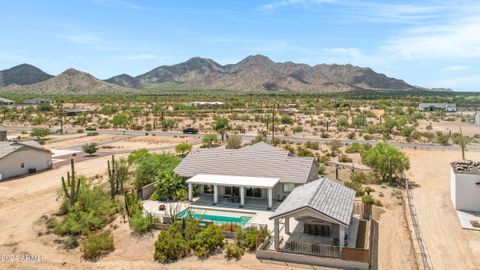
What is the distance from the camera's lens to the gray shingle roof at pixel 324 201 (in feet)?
75.2

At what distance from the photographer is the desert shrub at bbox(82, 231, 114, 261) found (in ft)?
77.9

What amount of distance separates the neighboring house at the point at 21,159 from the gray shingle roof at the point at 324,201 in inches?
1218

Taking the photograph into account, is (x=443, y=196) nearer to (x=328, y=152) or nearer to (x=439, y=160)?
(x=439, y=160)

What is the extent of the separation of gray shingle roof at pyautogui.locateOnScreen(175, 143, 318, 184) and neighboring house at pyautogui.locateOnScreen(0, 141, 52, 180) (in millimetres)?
19347

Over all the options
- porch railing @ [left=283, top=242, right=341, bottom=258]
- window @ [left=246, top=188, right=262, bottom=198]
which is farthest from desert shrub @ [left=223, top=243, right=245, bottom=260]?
window @ [left=246, top=188, right=262, bottom=198]

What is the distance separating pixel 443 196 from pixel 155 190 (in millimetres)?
23632

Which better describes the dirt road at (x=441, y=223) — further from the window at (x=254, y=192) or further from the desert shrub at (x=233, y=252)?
the window at (x=254, y=192)

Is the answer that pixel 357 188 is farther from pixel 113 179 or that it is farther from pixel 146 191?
pixel 113 179

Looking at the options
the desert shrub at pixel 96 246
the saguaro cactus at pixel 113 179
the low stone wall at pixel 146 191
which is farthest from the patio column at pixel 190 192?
the desert shrub at pixel 96 246

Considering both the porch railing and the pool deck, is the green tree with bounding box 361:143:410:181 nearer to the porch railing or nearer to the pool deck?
the pool deck

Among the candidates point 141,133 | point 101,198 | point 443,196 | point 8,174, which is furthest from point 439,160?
point 141,133

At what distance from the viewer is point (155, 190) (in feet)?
115

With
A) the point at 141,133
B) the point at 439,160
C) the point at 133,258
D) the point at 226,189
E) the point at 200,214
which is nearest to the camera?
the point at 133,258

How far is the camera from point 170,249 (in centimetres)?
2308
